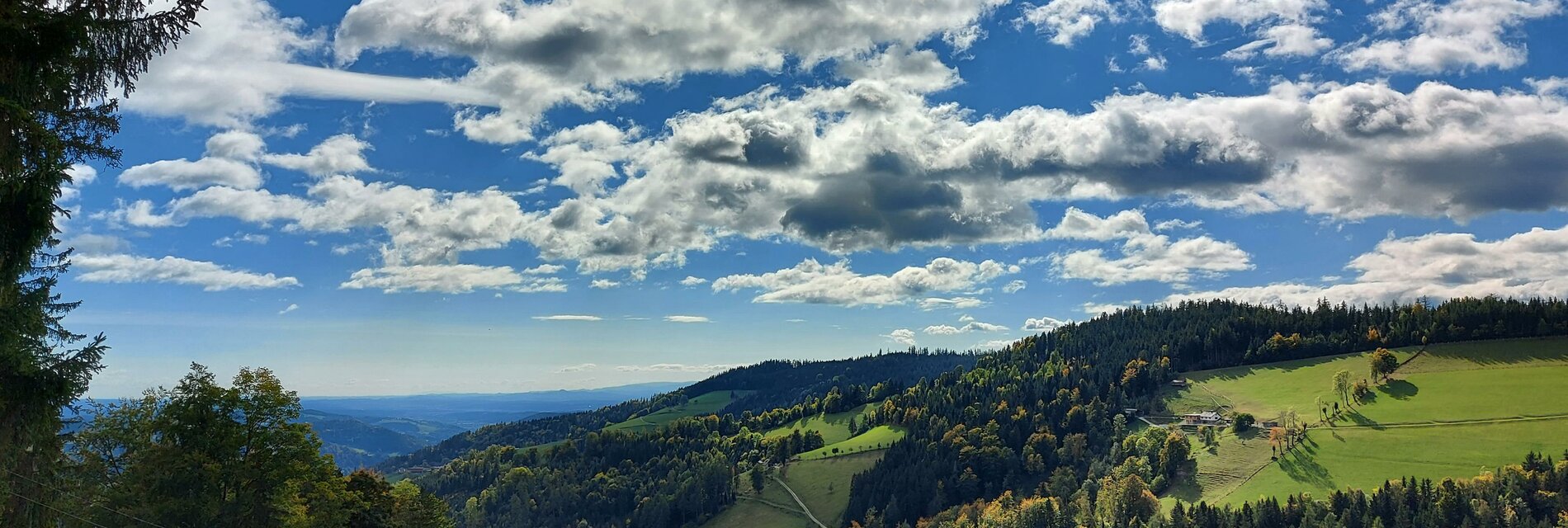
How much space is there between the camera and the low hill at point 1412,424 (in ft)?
424

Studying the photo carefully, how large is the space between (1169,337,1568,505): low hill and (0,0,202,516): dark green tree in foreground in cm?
14064

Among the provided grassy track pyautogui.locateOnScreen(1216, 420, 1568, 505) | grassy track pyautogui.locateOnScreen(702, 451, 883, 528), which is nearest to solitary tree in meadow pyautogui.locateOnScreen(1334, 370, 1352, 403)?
grassy track pyautogui.locateOnScreen(1216, 420, 1568, 505)

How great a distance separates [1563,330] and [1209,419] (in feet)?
247

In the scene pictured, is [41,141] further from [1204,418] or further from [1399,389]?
[1399,389]

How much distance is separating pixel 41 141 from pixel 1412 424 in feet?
581

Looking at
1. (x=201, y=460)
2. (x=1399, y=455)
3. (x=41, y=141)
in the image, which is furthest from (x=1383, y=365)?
(x=41, y=141)

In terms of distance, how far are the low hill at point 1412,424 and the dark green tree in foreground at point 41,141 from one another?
140642 millimetres

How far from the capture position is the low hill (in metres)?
129

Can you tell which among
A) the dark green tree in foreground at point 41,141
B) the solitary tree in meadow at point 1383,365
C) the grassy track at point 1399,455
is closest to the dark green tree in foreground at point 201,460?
the dark green tree in foreground at point 41,141

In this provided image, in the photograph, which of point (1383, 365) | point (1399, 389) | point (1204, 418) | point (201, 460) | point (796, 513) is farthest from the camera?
point (796, 513)

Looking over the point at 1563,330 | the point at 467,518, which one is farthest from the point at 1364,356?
the point at 467,518

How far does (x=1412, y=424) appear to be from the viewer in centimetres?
14425

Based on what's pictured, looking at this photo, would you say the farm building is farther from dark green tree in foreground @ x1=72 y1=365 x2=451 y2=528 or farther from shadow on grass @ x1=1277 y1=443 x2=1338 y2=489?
dark green tree in foreground @ x1=72 y1=365 x2=451 y2=528

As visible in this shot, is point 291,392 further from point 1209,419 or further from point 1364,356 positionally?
point 1364,356
